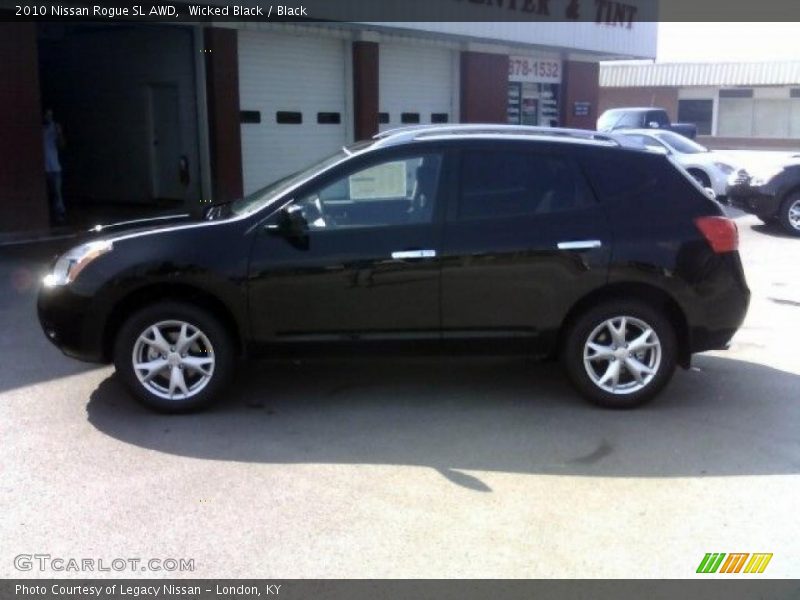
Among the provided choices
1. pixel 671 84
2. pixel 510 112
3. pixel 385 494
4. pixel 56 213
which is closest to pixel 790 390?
pixel 385 494

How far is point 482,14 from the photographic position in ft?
55.9

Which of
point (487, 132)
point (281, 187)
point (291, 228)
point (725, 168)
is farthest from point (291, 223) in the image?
point (725, 168)

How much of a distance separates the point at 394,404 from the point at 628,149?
2.31 meters

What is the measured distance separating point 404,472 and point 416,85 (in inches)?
565

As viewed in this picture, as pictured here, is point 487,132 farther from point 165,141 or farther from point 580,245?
point 165,141

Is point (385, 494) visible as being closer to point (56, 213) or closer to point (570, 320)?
point (570, 320)

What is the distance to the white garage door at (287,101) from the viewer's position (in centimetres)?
1486

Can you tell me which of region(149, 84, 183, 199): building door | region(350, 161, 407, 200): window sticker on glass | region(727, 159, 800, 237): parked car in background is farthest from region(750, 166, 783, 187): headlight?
region(350, 161, 407, 200): window sticker on glass

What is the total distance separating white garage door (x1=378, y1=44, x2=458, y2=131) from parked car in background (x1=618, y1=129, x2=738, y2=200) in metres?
3.97

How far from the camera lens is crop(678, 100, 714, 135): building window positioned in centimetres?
4756

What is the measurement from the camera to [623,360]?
5.62m

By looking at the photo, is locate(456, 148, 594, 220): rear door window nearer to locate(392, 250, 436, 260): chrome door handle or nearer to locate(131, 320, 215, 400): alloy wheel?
locate(392, 250, 436, 260): chrome door handle

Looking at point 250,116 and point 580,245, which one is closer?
point 580,245
